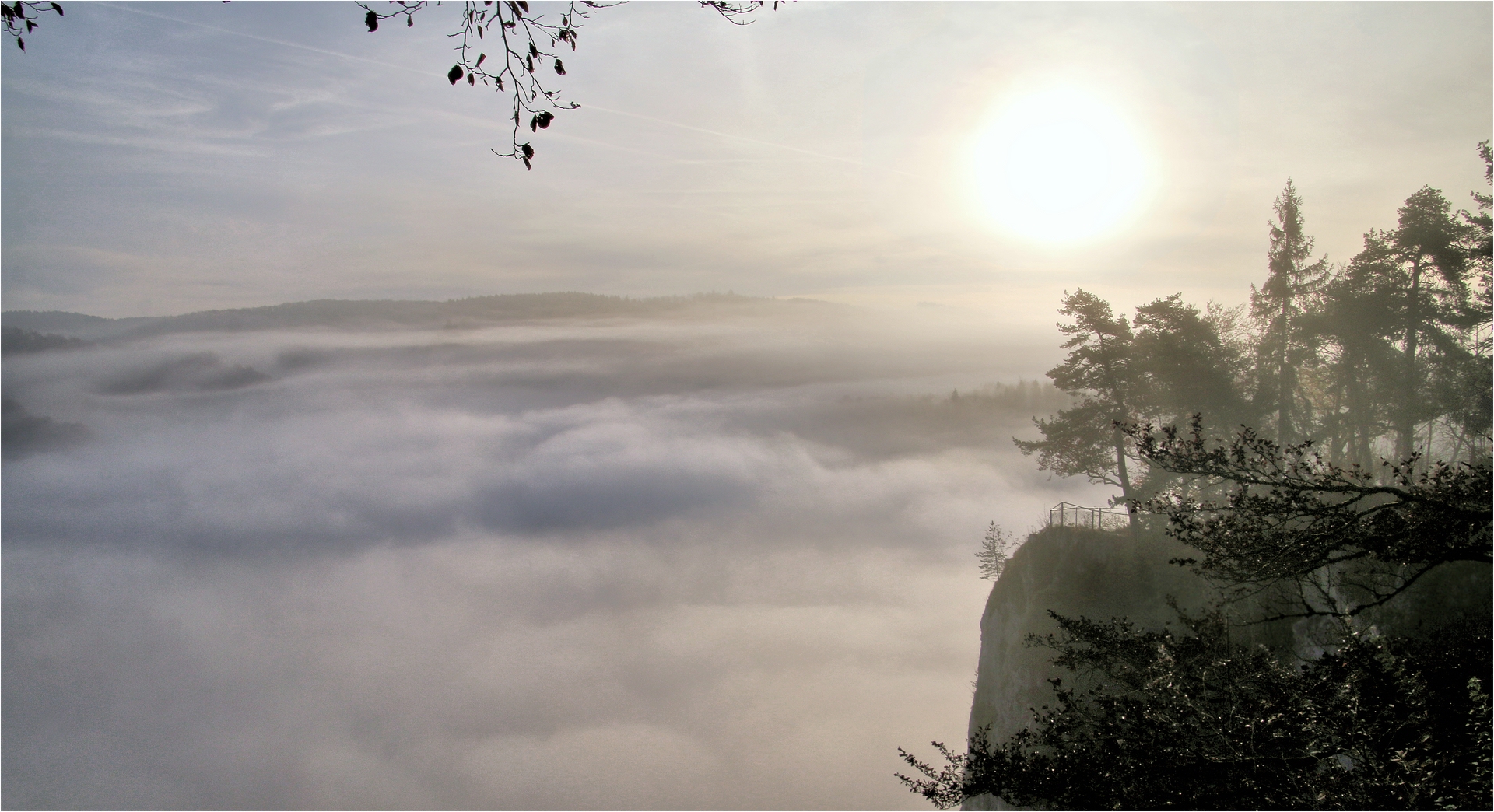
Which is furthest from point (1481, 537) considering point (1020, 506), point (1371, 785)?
point (1020, 506)

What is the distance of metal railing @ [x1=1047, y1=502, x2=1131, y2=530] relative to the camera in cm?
2337

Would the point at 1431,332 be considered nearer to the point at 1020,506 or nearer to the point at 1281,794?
the point at 1281,794

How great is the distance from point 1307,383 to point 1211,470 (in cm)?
2480

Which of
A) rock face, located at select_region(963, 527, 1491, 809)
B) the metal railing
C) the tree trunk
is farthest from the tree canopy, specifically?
the tree trunk

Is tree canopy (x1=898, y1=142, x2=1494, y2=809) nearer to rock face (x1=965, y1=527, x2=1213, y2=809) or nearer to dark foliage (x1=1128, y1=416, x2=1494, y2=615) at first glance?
dark foliage (x1=1128, y1=416, x2=1494, y2=615)

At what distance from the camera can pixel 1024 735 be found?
10148 millimetres

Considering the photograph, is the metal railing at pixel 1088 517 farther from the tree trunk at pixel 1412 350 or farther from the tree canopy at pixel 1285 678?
the tree trunk at pixel 1412 350

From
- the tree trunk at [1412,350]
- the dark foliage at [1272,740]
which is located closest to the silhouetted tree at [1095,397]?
the tree trunk at [1412,350]

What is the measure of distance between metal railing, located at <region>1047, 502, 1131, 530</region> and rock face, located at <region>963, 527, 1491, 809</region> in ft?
0.95

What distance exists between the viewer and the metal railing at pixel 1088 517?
23367 millimetres

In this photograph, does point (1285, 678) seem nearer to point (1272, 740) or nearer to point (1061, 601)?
point (1272, 740)

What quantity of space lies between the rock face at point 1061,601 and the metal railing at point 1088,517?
0.95ft

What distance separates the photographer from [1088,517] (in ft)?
78.2

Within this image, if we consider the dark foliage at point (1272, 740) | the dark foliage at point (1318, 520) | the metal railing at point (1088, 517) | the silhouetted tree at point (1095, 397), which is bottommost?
the dark foliage at point (1272, 740)
